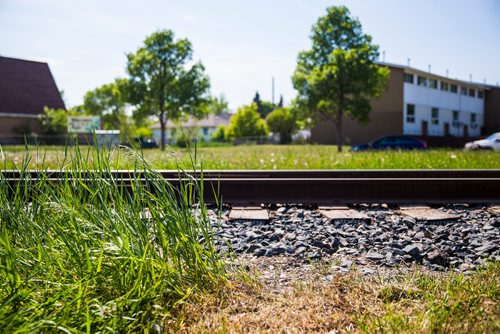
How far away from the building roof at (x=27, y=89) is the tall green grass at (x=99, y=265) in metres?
37.9

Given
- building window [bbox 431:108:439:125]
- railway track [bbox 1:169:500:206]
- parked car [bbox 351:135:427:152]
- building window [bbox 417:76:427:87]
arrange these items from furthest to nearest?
building window [bbox 431:108:439:125] → building window [bbox 417:76:427:87] → parked car [bbox 351:135:427:152] → railway track [bbox 1:169:500:206]

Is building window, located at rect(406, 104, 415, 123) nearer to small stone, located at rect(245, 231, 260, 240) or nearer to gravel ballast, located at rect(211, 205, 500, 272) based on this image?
gravel ballast, located at rect(211, 205, 500, 272)

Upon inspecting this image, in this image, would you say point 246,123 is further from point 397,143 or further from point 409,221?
point 409,221

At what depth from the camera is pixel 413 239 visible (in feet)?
11.6

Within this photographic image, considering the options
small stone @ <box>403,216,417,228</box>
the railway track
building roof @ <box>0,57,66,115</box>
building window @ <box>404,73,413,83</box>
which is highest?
building window @ <box>404,73,413,83</box>

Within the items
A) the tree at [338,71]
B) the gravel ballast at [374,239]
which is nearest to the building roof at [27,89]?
the tree at [338,71]

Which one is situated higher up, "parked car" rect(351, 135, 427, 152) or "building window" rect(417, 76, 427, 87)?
"building window" rect(417, 76, 427, 87)

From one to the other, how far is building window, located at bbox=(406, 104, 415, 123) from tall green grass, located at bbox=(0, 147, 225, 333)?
144 ft

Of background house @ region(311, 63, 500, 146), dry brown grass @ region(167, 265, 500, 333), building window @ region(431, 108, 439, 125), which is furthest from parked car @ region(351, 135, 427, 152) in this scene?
building window @ region(431, 108, 439, 125)

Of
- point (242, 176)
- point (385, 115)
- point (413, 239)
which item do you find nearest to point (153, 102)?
point (385, 115)

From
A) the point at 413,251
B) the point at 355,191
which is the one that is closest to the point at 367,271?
the point at 413,251

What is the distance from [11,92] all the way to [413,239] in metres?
40.6

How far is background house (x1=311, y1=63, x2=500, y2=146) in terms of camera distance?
4125cm

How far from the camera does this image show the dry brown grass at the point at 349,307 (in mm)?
1886
